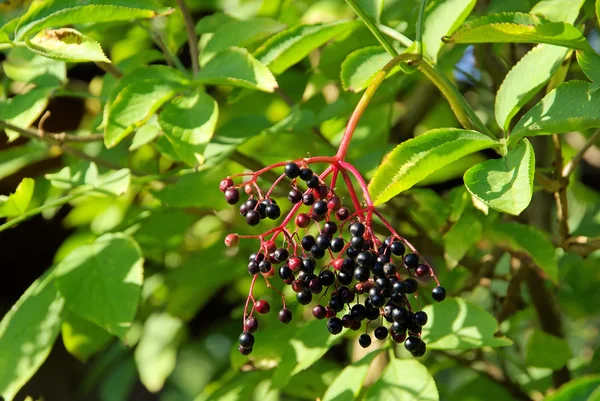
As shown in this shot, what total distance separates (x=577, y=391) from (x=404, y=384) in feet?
1.00

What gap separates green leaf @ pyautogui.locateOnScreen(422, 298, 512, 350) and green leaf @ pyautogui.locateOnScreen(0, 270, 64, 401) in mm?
586

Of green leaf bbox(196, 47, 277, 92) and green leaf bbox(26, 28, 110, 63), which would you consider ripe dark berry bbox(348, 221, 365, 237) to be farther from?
green leaf bbox(26, 28, 110, 63)

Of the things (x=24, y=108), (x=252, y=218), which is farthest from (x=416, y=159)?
(x=24, y=108)

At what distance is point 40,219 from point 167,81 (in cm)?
174

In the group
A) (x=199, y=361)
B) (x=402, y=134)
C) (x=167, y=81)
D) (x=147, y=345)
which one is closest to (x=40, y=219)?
(x=199, y=361)

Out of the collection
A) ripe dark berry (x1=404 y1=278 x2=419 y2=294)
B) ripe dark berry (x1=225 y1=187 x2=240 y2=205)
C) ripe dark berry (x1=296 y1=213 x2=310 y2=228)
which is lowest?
ripe dark berry (x1=404 y1=278 x2=419 y2=294)

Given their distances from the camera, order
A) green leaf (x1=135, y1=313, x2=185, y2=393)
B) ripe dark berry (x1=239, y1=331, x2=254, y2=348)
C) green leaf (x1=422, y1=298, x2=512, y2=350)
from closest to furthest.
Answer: ripe dark berry (x1=239, y1=331, x2=254, y2=348), green leaf (x1=422, y1=298, x2=512, y2=350), green leaf (x1=135, y1=313, x2=185, y2=393)

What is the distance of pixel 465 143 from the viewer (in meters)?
0.84

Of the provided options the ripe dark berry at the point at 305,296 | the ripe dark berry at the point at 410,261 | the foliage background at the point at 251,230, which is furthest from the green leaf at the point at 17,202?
the ripe dark berry at the point at 410,261

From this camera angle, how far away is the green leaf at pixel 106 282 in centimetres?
116

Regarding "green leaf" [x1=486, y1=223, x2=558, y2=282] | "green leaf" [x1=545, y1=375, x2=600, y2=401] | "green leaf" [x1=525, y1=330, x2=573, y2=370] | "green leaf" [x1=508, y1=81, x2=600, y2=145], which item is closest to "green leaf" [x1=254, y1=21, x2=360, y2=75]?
"green leaf" [x1=508, y1=81, x2=600, y2=145]

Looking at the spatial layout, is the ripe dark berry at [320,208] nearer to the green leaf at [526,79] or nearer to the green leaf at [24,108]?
the green leaf at [526,79]

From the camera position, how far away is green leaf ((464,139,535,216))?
0.77 m

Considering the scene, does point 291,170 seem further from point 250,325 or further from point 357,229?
point 250,325
